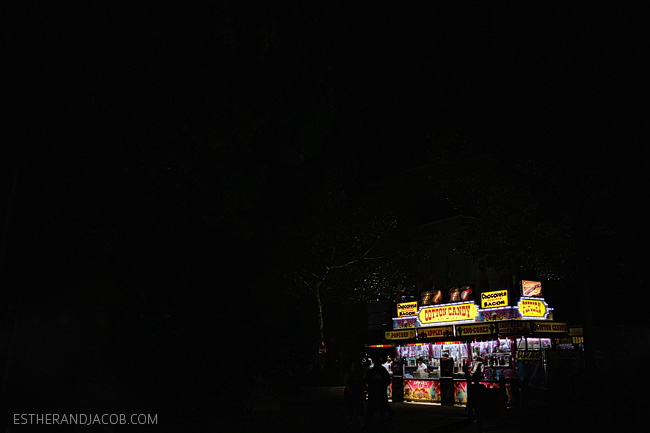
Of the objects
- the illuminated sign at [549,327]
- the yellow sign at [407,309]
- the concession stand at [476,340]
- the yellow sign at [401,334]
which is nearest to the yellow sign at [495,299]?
the concession stand at [476,340]

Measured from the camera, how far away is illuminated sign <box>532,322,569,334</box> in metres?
23.0

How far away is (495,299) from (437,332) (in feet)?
10.3

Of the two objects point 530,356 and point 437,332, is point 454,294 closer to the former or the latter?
point 437,332

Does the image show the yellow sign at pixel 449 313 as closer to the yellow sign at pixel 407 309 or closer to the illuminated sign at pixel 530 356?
the yellow sign at pixel 407 309

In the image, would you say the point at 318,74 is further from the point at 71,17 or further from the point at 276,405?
the point at 276,405

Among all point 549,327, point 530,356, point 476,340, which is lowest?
point 530,356

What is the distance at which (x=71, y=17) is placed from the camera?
8.45 meters

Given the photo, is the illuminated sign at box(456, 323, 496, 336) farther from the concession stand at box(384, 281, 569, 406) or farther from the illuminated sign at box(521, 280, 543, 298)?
the illuminated sign at box(521, 280, 543, 298)

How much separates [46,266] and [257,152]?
4.08 m

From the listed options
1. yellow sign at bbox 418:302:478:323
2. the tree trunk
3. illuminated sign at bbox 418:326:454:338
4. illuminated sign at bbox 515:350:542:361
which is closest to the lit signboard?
illuminated sign at bbox 515:350:542:361

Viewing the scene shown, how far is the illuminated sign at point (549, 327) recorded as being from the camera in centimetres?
2305

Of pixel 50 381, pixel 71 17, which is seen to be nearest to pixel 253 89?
pixel 71 17

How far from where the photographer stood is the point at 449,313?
2564 centimetres

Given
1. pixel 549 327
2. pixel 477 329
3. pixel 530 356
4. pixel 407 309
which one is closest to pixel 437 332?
pixel 477 329
